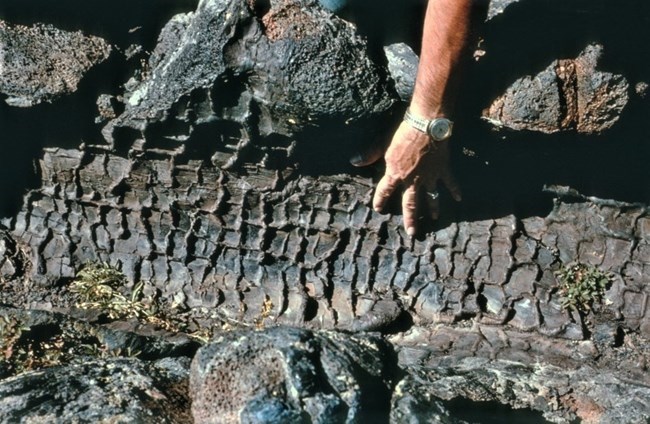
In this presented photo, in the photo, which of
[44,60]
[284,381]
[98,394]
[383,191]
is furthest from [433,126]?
[44,60]

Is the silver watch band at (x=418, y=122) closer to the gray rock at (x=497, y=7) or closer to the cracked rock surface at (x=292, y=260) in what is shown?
the cracked rock surface at (x=292, y=260)

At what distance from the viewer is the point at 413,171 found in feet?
10.6

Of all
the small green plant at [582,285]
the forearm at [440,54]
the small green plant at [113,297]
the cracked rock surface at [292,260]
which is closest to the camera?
the cracked rock surface at [292,260]

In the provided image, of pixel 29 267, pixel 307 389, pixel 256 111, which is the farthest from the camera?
pixel 29 267

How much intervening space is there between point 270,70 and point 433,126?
633 mm

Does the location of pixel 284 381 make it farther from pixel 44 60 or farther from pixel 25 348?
pixel 44 60

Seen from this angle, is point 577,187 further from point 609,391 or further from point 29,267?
point 29,267

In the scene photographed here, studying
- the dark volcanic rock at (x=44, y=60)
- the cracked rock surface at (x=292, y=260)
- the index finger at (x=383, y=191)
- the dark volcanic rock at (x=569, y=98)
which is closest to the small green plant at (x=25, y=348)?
the cracked rock surface at (x=292, y=260)

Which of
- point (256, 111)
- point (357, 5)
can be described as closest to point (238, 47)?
point (256, 111)

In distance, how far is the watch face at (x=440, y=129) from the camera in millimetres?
3080

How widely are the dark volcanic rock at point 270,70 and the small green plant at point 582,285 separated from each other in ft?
3.40

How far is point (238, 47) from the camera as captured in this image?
3.21 metres

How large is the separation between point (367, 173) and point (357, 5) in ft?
2.25

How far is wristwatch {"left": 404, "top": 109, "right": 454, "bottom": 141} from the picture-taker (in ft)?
10.1
